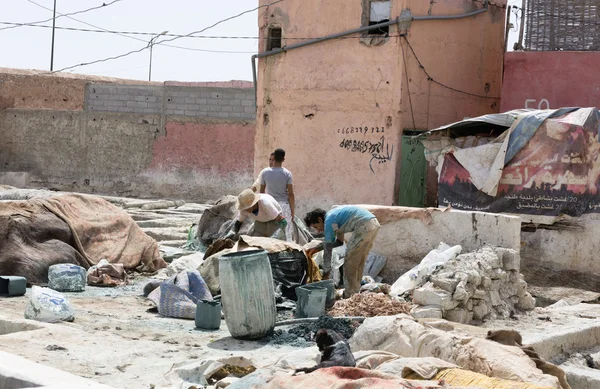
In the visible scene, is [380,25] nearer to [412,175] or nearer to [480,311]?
[412,175]

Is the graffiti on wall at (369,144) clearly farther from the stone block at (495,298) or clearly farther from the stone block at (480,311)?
the stone block at (480,311)

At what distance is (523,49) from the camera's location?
15898mm

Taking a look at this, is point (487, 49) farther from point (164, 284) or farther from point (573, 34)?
point (164, 284)

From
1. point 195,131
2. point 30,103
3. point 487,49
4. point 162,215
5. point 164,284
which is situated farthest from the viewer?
point 30,103

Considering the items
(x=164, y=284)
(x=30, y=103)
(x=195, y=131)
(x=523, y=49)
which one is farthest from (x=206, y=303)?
(x=30, y=103)

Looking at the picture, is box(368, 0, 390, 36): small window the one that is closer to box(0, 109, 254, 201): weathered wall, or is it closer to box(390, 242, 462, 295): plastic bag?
box(390, 242, 462, 295): plastic bag

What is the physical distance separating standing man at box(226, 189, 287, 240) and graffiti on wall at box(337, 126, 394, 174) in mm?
4722

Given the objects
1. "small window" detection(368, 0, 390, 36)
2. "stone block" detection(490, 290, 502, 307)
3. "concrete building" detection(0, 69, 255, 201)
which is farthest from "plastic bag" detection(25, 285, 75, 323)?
"concrete building" detection(0, 69, 255, 201)

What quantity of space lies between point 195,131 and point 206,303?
18568mm

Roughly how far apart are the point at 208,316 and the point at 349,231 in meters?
2.07

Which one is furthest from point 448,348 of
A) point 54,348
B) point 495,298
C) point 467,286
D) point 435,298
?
point 495,298

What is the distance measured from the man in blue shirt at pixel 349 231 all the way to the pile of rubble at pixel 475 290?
871mm

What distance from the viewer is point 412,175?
15.0 metres

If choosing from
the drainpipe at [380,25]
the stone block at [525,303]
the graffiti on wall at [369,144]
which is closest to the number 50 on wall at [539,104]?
the drainpipe at [380,25]
